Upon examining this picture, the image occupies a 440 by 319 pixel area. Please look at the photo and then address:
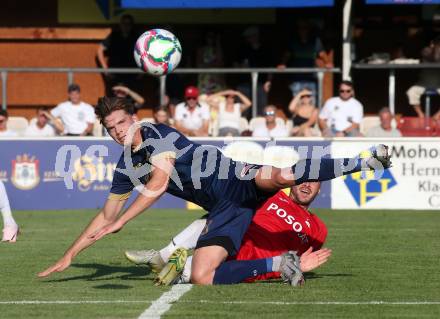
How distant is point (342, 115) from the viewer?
19328 millimetres

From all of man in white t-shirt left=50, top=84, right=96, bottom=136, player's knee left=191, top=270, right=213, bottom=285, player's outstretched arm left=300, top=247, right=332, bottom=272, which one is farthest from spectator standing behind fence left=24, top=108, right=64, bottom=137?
player's outstretched arm left=300, top=247, right=332, bottom=272

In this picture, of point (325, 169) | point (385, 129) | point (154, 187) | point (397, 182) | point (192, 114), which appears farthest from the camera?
point (192, 114)

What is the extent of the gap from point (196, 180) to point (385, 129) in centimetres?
1041

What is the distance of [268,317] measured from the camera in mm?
7336

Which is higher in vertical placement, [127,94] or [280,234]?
[127,94]

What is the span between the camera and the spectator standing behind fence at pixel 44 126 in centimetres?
1986

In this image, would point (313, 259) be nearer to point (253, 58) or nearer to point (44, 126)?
point (44, 126)

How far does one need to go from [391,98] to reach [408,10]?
329 cm

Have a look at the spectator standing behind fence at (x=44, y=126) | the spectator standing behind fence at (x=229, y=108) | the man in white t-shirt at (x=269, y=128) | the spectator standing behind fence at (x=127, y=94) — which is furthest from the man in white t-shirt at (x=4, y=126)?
the man in white t-shirt at (x=269, y=128)

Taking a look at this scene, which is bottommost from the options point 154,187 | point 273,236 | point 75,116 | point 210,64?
point 273,236

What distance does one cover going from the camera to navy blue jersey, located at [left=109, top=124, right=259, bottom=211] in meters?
9.05

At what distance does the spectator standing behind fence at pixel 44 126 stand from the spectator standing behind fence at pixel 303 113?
4099 millimetres

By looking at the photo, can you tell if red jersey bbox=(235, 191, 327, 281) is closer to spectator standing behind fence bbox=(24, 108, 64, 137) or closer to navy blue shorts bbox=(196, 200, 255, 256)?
navy blue shorts bbox=(196, 200, 255, 256)

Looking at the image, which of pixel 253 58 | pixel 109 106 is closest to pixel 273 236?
pixel 109 106
